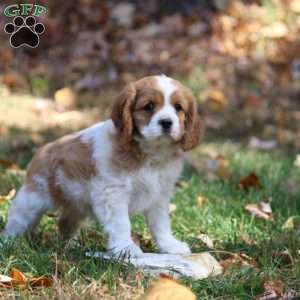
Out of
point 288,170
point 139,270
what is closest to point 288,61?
point 288,170

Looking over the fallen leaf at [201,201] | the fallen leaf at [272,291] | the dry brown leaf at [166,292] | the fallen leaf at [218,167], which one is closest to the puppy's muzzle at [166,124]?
the fallen leaf at [272,291]

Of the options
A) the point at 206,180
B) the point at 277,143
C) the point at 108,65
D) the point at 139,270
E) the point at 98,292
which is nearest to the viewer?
the point at 98,292

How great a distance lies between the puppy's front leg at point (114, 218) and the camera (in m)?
4.61

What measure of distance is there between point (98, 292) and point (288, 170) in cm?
382

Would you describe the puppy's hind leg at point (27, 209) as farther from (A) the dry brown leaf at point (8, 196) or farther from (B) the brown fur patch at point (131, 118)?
(B) the brown fur patch at point (131, 118)

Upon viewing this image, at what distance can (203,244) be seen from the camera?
5020mm

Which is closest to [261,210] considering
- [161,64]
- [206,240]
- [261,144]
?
[206,240]

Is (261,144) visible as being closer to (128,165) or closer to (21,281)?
(128,165)

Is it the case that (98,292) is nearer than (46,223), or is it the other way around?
(98,292)

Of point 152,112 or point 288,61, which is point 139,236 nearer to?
point 152,112

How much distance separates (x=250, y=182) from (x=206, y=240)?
151 centimetres

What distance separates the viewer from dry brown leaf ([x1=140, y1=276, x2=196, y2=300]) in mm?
3443

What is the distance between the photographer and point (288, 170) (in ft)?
23.6

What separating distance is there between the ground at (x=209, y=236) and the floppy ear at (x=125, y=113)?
2.42ft
